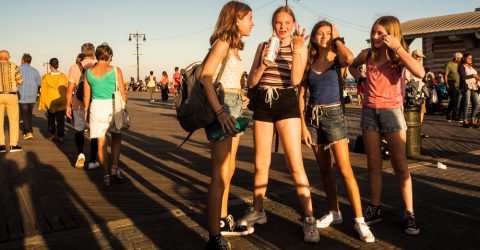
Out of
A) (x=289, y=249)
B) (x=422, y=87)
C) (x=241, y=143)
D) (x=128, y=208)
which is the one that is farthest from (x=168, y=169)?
(x=422, y=87)

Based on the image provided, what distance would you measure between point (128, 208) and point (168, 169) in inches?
91.4

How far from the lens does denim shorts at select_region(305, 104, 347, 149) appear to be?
408cm

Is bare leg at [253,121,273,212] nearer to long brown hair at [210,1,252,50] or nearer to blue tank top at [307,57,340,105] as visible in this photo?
blue tank top at [307,57,340,105]

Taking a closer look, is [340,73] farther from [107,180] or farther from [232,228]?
[107,180]

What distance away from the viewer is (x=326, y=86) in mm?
4121

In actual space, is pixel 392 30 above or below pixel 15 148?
above

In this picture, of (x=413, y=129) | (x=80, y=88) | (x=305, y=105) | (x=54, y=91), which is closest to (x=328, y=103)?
(x=305, y=105)

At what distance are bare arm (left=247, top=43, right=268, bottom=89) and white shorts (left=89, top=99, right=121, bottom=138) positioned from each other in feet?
9.38

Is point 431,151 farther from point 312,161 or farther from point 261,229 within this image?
point 261,229

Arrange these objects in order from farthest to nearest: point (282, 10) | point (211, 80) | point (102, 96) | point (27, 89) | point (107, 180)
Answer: point (27, 89) < point (102, 96) < point (107, 180) < point (282, 10) < point (211, 80)

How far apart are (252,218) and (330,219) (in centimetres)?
73

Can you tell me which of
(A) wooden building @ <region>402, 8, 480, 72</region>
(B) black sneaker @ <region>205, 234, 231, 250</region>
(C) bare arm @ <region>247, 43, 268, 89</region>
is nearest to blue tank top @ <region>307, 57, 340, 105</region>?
(C) bare arm @ <region>247, 43, 268, 89</region>

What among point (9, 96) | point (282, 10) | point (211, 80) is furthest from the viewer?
point (9, 96)

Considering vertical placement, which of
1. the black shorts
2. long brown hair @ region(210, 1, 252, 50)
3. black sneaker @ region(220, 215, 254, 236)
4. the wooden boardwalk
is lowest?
the wooden boardwalk
